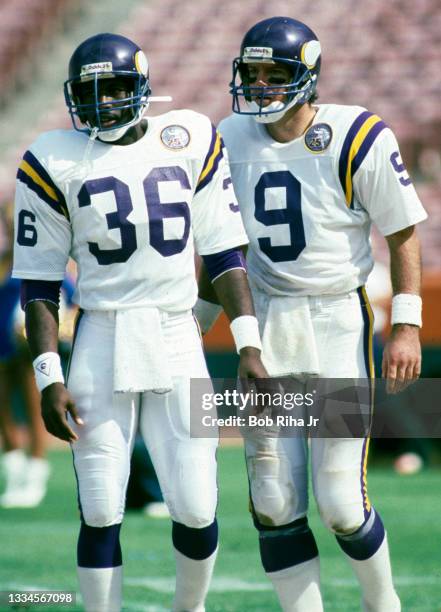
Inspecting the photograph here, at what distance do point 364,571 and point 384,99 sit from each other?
934 centimetres

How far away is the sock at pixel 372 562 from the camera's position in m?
3.57

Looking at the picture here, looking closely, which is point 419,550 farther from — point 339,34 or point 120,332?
point 339,34

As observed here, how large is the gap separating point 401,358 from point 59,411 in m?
0.99

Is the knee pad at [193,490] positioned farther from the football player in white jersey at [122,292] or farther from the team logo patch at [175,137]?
the team logo patch at [175,137]

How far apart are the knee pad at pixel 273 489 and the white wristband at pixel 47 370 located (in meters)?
0.66

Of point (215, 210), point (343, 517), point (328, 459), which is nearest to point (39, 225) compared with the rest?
point (215, 210)

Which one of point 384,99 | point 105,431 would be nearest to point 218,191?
point 105,431

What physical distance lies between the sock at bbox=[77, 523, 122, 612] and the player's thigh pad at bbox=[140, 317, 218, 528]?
202 millimetres

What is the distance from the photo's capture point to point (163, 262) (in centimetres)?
346

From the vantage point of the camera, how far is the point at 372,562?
357 cm

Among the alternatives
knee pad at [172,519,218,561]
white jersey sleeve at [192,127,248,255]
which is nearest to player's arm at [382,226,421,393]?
white jersey sleeve at [192,127,248,255]

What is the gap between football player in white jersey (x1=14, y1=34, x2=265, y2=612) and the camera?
3398 millimetres

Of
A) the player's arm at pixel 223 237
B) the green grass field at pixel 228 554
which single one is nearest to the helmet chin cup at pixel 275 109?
the player's arm at pixel 223 237

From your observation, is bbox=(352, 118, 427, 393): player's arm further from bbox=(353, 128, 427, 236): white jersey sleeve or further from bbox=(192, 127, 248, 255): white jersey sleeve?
bbox=(192, 127, 248, 255): white jersey sleeve
